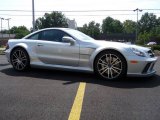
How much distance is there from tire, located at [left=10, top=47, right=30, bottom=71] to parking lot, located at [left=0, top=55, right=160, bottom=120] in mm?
339

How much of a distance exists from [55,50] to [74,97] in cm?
264

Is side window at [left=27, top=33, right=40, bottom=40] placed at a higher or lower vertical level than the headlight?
higher

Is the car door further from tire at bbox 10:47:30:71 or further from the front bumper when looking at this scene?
the front bumper

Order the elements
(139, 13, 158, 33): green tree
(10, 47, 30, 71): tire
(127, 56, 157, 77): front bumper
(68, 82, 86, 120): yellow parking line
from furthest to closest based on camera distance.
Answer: (139, 13, 158, 33): green tree < (10, 47, 30, 71): tire < (127, 56, 157, 77): front bumper < (68, 82, 86, 120): yellow parking line

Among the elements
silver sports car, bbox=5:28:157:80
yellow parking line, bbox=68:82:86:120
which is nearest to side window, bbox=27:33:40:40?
silver sports car, bbox=5:28:157:80

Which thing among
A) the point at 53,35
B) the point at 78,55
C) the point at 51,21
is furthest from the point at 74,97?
the point at 51,21

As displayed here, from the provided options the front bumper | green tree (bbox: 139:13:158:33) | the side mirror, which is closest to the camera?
the front bumper

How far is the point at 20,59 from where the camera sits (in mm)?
8852

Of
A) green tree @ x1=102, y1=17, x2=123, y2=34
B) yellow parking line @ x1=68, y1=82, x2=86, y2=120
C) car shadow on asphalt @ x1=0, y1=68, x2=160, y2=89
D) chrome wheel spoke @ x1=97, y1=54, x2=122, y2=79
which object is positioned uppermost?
green tree @ x1=102, y1=17, x2=123, y2=34

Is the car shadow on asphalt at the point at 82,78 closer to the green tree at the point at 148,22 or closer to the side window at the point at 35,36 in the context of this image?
the side window at the point at 35,36

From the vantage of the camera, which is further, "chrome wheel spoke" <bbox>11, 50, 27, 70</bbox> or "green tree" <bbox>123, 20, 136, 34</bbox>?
"green tree" <bbox>123, 20, 136, 34</bbox>

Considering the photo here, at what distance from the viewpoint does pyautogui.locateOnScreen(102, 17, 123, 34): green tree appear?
158 m

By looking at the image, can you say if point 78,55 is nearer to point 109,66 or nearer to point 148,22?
point 109,66

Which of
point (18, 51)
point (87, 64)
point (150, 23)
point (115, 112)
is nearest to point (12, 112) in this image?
point (115, 112)
